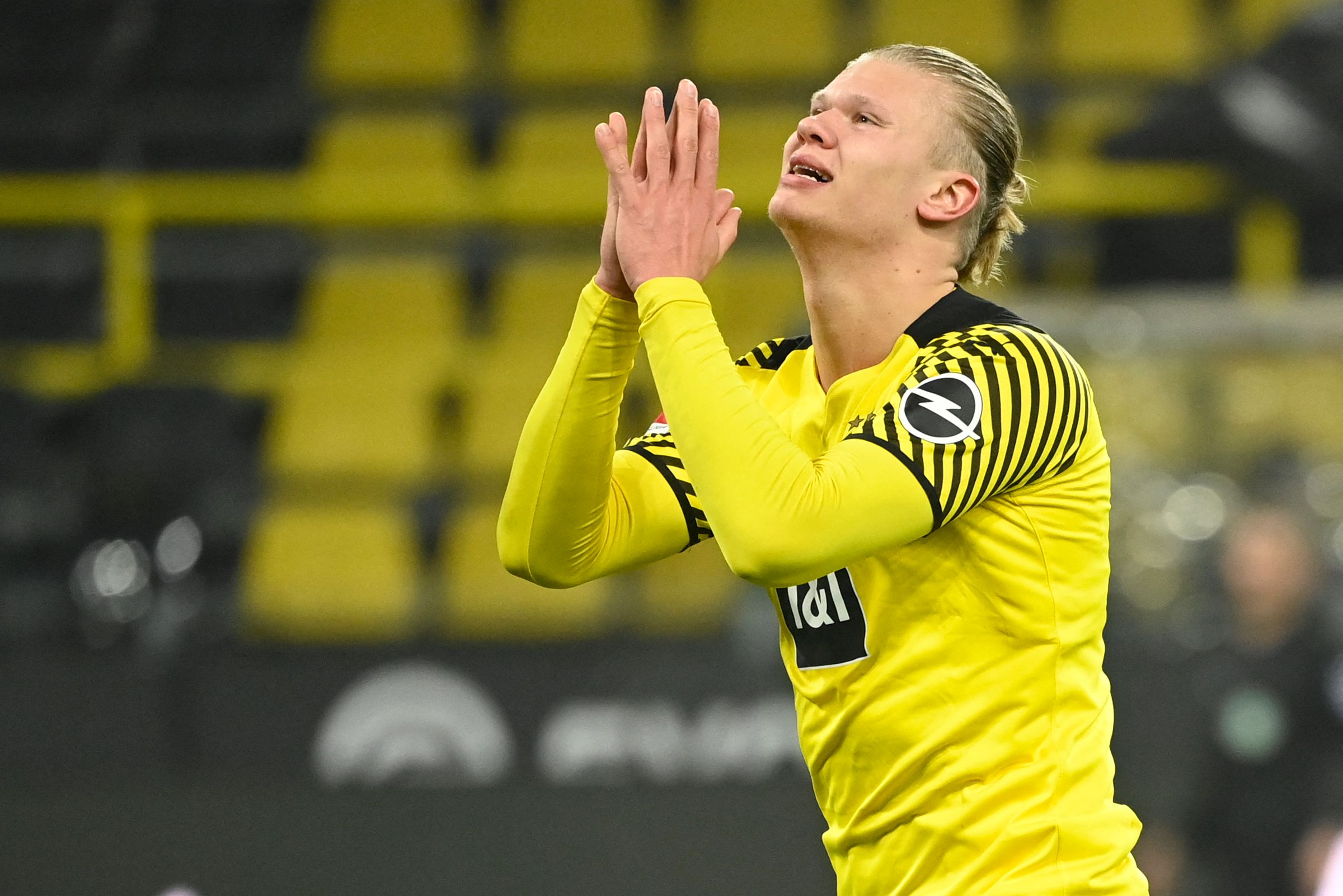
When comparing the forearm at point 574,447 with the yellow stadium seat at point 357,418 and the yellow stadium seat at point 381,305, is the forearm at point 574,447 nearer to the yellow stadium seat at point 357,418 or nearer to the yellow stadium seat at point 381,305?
the yellow stadium seat at point 357,418

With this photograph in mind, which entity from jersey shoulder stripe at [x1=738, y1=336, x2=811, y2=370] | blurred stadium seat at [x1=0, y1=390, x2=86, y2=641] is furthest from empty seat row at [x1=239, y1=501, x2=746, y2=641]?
jersey shoulder stripe at [x1=738, y1=336, x2=811, y2=370]

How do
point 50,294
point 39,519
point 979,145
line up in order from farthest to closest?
1. point 50,294
2. point 39,519
3. point 979,145

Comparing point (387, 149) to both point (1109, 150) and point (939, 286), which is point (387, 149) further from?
point (939, 286)

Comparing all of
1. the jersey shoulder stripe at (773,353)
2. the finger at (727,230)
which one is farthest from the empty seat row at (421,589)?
the finger at (727,230)

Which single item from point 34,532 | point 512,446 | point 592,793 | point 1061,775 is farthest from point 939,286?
point 34,532

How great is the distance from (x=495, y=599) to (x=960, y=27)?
128 inches

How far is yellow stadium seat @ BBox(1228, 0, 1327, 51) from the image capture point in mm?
7078

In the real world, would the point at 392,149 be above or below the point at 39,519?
above

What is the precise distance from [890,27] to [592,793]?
4.06 meters

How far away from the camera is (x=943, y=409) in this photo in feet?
6.83

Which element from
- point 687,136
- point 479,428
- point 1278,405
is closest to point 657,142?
point 687,136

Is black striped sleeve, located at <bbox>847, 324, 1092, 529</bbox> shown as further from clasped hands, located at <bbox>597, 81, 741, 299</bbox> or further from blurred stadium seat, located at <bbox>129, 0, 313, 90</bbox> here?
blurred stadium seat, located at <bbox>129, 0, 313, 90</bbox>

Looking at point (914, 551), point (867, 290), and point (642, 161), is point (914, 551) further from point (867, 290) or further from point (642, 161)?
point (642, 161)

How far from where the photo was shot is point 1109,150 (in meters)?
6.82
